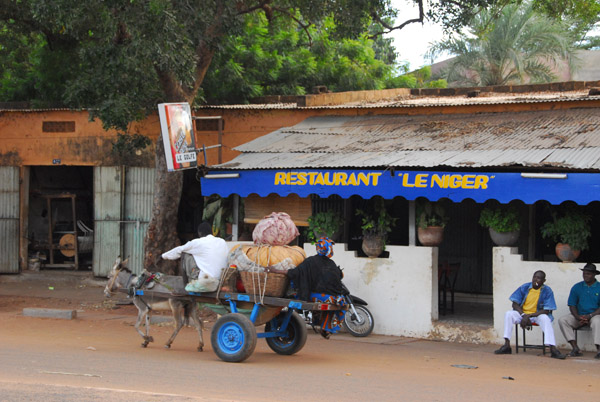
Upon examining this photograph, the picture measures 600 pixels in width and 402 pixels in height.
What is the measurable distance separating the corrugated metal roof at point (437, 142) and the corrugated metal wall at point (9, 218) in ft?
22.6

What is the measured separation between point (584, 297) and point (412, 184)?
290 cm

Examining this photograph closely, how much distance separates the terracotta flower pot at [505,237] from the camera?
1222 cm

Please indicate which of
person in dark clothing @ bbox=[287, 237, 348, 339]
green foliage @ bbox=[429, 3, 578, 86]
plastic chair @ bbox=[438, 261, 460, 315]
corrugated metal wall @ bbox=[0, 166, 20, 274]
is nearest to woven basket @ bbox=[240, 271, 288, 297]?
person in dark clothing @ bbox=[287, 237, 348, 339]

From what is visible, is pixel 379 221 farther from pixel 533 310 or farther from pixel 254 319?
pixel 254 319

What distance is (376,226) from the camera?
43.6 feet

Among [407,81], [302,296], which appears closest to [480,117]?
[302,296]

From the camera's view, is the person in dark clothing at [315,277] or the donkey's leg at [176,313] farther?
the donkey's leg at [176,313]

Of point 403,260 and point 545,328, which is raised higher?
point 403,260

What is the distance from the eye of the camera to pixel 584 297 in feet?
35.7

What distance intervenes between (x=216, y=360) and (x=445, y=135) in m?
5.88

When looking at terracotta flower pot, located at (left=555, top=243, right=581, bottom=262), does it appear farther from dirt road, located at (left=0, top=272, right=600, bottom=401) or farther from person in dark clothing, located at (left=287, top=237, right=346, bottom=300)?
person in dark clothing, located at (left=287, top=237, right=346, bottom=300)

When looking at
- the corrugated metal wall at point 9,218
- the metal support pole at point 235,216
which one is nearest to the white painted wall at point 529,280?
the metal support pole at point 235,216

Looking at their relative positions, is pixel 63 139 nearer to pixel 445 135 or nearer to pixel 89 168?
pixel 89 168

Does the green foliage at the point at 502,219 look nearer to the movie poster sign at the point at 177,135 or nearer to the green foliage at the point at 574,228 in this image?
the green foliage at the point at 574,228
